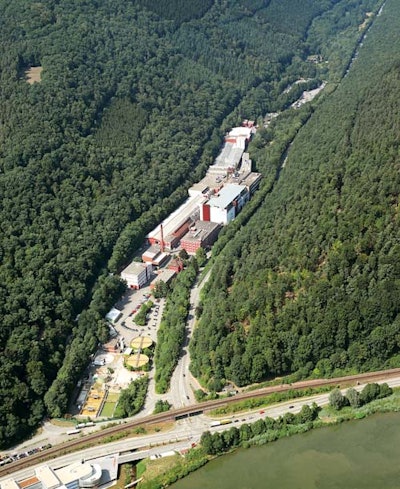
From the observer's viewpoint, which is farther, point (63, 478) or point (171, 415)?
point (171, 415)

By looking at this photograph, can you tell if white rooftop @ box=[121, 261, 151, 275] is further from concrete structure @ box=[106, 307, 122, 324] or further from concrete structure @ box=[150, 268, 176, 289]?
concrete structure @ box=[106, 307, 122, 324]

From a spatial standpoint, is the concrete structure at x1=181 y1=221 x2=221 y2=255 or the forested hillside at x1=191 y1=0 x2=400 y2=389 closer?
the forested hillside at x1=191 y1=0 x2=400 y2=389

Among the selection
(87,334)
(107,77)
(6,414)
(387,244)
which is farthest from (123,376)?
(107,77)

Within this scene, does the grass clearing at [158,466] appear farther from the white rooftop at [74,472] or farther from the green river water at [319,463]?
the white rooftop at [74,472]

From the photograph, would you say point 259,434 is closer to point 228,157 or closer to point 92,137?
→ point 92,137

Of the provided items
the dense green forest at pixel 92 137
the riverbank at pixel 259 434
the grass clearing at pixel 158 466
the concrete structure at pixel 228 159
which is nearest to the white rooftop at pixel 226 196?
the dense green forest at pixel 92 137

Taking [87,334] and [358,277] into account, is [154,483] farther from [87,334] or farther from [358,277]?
[358,277]


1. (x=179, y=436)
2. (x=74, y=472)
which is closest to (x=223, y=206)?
(x=179, y=436)

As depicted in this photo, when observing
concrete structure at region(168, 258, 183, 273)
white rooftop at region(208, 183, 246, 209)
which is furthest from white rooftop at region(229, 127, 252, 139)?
concrete structure at region(168, 258, 183, 273)
